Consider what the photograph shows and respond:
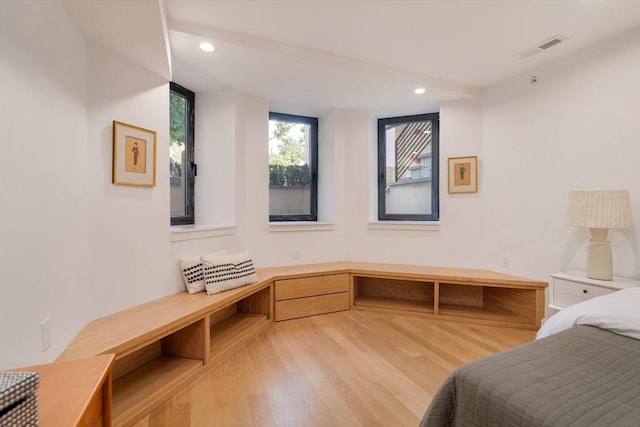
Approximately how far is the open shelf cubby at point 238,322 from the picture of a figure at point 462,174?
229 cm

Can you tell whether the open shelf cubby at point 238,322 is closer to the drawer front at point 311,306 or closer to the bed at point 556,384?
the drawer front at point 311,306

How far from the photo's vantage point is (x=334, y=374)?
6.55 ft

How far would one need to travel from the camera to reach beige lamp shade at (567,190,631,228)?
205 cm

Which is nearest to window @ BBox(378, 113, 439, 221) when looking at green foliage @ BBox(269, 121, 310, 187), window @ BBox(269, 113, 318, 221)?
window @ BBox(269, 113, 318, 221)

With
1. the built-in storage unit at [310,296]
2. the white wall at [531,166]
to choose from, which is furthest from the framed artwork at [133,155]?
the white wall at [531,166]

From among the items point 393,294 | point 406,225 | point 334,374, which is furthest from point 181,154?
point 393,294

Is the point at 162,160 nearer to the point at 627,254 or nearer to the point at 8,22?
the point at 8,22

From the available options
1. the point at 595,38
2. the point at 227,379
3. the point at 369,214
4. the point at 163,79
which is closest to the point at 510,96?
the point at 595,38

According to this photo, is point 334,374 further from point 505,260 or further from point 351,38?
point 351,38

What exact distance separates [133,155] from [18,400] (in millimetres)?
1657

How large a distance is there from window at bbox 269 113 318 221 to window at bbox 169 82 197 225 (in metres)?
0.93

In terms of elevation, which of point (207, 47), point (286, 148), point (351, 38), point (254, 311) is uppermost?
point (351, 38)

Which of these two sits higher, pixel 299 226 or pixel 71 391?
pixel 299 226

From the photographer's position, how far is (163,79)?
87.4 inches
